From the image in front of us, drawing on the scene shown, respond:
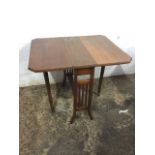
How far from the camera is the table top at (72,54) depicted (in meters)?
1.50

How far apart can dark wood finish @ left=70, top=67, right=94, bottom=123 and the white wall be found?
85cm

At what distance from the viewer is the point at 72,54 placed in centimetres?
168

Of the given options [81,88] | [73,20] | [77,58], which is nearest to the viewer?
[77,58]

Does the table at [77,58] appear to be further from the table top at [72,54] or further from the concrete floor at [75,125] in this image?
the concrete floor at [75,125]

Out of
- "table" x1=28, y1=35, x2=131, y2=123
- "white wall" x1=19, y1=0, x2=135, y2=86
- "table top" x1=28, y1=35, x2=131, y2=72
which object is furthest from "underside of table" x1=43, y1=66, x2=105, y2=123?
"white wall" x1=19, y1=0, x2=135, y2=86

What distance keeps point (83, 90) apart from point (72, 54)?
38cm

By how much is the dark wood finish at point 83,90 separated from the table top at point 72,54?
0.32 feet

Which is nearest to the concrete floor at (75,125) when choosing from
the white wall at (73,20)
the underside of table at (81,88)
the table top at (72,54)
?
the underside of table at (81,88)

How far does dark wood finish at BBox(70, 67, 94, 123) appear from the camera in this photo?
62.0 inches

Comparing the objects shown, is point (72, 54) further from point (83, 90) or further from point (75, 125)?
point (75, 125)

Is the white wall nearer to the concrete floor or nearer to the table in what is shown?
the table

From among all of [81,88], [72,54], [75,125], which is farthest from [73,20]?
[75,125]

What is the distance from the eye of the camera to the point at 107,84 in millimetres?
2648
